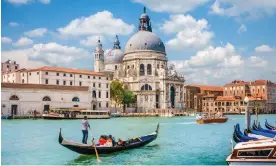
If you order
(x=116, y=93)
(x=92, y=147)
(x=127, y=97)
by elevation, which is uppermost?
(x=116, y=93)

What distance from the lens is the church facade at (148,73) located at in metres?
28.1

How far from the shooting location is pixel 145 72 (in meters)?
29.4

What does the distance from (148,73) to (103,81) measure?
236 inches

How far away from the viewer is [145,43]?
2950cm

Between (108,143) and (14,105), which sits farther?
(14,105)

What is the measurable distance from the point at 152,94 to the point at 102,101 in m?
5.01

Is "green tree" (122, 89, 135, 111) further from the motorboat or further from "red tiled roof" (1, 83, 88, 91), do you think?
the motorboat

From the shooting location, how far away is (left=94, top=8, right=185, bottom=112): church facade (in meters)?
28.1

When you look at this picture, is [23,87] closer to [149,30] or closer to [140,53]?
[140,53]

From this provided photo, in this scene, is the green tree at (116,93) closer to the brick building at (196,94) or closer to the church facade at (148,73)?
the church facade at (148,73)

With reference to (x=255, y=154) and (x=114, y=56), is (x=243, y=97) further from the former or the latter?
(x=255, y=154)

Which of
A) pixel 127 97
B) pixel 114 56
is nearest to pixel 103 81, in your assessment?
pixel 127 97

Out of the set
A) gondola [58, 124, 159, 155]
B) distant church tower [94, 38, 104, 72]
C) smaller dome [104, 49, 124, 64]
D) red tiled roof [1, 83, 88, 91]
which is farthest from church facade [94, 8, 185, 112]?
gondola [58, 124, 159, 155]

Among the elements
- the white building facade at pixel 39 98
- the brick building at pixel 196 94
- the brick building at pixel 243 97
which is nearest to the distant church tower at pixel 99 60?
the brick building at pixel 196 94
